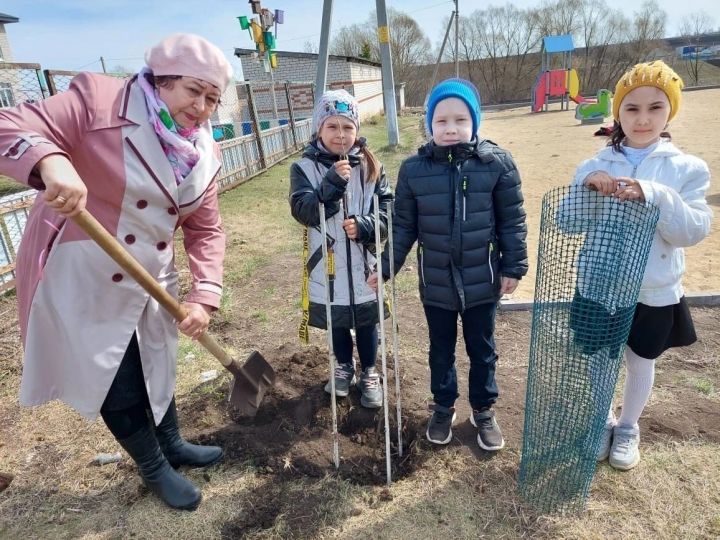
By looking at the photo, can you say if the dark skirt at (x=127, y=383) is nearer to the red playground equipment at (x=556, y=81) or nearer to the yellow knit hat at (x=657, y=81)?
the yellow knit hat at (x=657, y=81)

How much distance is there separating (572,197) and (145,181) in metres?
1.59

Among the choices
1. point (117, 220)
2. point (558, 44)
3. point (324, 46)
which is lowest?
point (117, 220)

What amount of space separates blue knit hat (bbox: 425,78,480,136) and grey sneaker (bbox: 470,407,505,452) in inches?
55.2

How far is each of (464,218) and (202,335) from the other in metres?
1.21

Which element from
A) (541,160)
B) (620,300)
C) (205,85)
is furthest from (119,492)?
(541,160)

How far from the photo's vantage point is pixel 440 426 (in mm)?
2527

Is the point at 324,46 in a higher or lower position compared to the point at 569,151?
higher

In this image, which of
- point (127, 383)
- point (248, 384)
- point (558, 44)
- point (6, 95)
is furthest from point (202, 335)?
point (558, 44)

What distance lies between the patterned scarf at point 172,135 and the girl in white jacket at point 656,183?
1451 mm

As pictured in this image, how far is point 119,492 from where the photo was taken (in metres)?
2.37

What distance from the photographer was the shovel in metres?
1.49

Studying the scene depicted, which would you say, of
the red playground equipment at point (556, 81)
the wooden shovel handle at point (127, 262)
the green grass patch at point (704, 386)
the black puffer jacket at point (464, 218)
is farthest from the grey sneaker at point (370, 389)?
the red playground equipment at point (556, 81)

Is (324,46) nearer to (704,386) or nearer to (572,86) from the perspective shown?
(704,386)

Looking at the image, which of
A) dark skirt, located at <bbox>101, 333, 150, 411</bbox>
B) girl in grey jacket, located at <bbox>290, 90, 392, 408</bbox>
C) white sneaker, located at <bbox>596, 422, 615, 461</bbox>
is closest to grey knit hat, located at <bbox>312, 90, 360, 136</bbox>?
girl in grey jacket, located at <bbox>290, 90, 392, 408</bbox>
